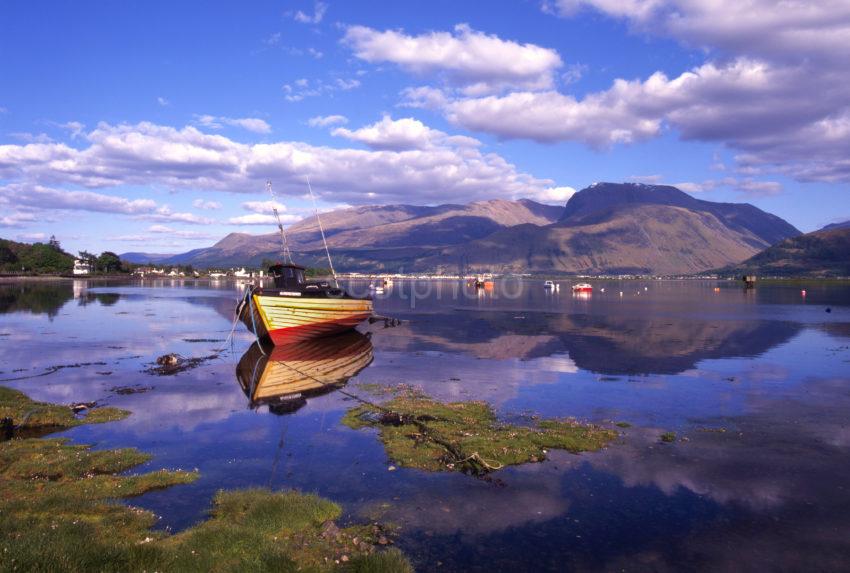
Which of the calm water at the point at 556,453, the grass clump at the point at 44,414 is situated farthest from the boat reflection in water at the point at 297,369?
the grass clump at the point at 44,414

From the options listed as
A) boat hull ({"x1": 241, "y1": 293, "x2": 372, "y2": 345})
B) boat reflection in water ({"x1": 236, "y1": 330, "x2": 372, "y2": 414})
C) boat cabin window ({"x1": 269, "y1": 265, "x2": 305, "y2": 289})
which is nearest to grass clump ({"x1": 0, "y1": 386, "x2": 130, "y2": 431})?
boat reflection in water ({"x1": 236, "y1": 330, "x2": 372, "y2": 414})

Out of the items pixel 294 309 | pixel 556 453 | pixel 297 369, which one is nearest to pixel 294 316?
pixel 294 309

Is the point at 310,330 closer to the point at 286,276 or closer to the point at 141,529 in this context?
the point at 286,276

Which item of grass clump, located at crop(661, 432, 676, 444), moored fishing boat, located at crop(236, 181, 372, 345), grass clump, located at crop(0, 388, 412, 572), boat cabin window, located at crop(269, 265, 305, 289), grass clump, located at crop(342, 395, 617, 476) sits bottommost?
grass clump, located at crop(661, 432, 676, 444)

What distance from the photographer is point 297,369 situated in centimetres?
3625

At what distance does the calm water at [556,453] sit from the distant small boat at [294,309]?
3381mm

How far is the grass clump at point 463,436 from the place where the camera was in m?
17.8

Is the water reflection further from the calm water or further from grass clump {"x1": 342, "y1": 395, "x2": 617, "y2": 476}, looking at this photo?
grass clump {"x1": 342, "y1": 395, "x2": 617, "y2": 476}

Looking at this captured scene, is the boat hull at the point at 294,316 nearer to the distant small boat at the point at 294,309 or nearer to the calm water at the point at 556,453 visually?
the distant small boat at the point at 294,309

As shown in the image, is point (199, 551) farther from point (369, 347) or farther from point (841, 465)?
point (369, 347)

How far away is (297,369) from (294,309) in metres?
10.7

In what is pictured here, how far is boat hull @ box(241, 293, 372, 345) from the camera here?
44.8m

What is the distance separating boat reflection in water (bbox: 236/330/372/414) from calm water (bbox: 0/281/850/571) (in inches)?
19.1

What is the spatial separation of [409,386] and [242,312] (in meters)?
24.0
